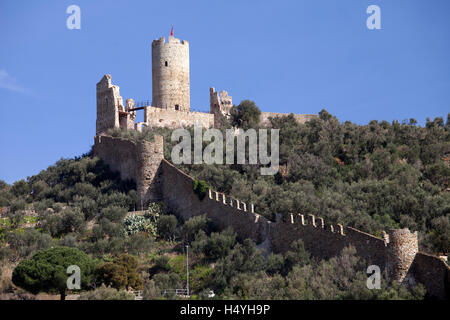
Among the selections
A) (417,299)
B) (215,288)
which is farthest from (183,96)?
(417,299)

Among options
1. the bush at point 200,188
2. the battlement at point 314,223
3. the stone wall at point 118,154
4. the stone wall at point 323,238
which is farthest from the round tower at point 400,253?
the stone wall at point 118,154

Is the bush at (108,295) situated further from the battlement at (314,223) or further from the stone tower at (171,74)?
the stone tower at (171,74)

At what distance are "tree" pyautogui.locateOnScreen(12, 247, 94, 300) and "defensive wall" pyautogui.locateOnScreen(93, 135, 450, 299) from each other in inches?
243

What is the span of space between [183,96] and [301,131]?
26.1 ft

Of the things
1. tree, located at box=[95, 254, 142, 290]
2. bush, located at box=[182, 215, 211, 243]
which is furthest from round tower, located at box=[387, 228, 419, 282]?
bush, located at box=[182, 215, 211, 243]

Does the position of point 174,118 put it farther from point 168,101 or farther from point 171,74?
point 171,74

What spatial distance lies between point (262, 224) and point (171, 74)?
20.6 metres

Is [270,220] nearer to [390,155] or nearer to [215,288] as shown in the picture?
[215,288]

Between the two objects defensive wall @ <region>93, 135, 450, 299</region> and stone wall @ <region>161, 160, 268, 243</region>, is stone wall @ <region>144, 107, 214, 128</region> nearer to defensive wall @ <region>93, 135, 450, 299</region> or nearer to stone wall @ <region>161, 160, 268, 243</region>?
defensive wall @ <region>93, 135, 450, 299</region>

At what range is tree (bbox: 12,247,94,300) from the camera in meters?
23.9

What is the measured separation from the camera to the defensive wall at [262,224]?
20.9 meters

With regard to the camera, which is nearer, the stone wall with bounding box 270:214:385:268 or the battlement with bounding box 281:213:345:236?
the stone wall with bounding box 270:214:385:268

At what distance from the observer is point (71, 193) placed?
3512 cm

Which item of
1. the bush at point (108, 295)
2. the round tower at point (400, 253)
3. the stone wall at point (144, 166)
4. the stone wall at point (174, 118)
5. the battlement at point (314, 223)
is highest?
the stone wall at point (174, 118)
